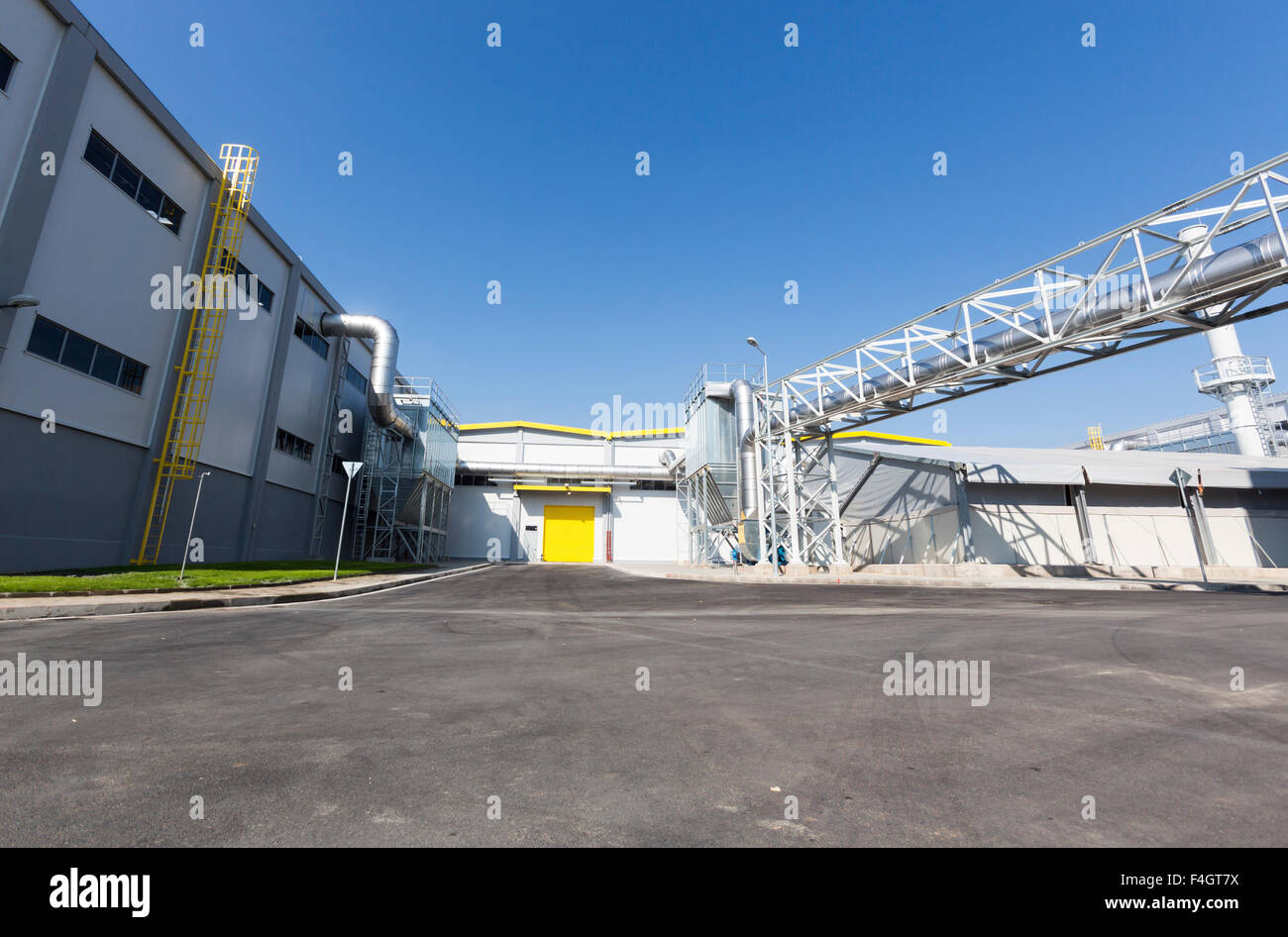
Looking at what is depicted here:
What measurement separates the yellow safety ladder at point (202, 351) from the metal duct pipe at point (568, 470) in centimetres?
2170

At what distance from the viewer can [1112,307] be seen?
13422mm

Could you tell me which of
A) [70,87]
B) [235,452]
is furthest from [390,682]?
[235,452]

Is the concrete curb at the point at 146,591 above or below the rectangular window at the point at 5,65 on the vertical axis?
below

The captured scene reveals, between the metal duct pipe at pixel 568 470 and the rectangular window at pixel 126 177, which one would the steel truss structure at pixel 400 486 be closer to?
the metal duct pipe at pixel 568 470

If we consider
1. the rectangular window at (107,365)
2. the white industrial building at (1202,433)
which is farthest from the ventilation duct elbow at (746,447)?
the white industrial building at (1202,433)

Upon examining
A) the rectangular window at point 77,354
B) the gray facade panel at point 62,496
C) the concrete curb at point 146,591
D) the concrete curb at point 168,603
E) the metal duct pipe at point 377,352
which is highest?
the metal duct pipe at point 377,352

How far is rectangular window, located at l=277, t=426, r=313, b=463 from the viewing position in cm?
2492

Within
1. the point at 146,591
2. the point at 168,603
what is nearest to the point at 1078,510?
the point at 168,603

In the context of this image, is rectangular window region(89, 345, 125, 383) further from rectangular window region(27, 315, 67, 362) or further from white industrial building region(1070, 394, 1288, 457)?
white industrial building region(1070, 394, 1288, 457)

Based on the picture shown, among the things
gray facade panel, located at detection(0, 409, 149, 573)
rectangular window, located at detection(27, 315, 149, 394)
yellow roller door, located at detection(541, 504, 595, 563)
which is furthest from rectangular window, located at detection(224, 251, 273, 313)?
yellow roller door, located at detection(541, 504, 595, 563)

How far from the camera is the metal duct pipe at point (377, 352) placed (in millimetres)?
27672

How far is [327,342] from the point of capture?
96.5 feet

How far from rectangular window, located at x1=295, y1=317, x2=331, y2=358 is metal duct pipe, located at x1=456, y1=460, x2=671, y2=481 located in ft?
44.7

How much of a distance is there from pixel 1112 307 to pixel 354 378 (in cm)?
3450
